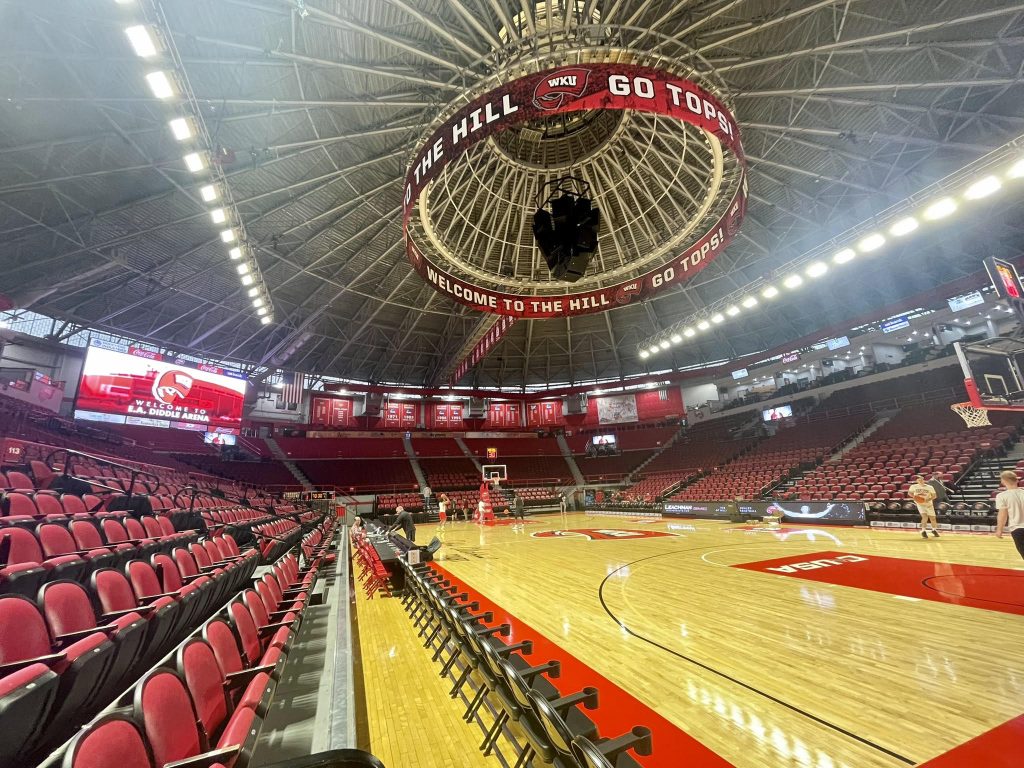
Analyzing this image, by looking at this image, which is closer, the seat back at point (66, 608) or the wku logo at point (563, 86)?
the seat back at point (66, 608)

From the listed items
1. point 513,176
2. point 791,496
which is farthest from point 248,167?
point 791,496

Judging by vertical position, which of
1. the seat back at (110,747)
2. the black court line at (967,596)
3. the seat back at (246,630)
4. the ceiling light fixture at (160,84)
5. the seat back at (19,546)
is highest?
the ceiling light fixture at (160,84)

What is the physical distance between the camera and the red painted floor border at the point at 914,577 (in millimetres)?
5258

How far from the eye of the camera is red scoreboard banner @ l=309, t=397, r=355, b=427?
2820cm

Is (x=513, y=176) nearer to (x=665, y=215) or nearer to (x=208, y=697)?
(x=665, y=215)

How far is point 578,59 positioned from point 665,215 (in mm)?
8115

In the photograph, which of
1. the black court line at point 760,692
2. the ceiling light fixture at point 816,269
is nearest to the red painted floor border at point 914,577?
the black court line at point 760,692

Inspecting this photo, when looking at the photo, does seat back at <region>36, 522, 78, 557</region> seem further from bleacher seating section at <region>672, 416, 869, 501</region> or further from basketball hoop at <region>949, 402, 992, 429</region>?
bleacher seating section at <region>672, 416, 869, 501</region>

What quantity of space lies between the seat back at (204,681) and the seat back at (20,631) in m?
0.83

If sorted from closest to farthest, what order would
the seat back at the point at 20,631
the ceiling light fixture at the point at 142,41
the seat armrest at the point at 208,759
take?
the seat armrest at the point at 208,759 < the seat back at the point at 20,631 < the ceiling light fixture at the point at 142,41

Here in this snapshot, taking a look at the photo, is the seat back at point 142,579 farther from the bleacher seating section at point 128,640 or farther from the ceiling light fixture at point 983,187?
the ceiling light fixture at point 983,187

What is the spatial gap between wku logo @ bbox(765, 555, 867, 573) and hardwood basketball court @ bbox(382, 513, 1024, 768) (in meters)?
0.05

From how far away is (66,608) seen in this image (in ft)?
8.75

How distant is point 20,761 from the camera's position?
5.97ft
